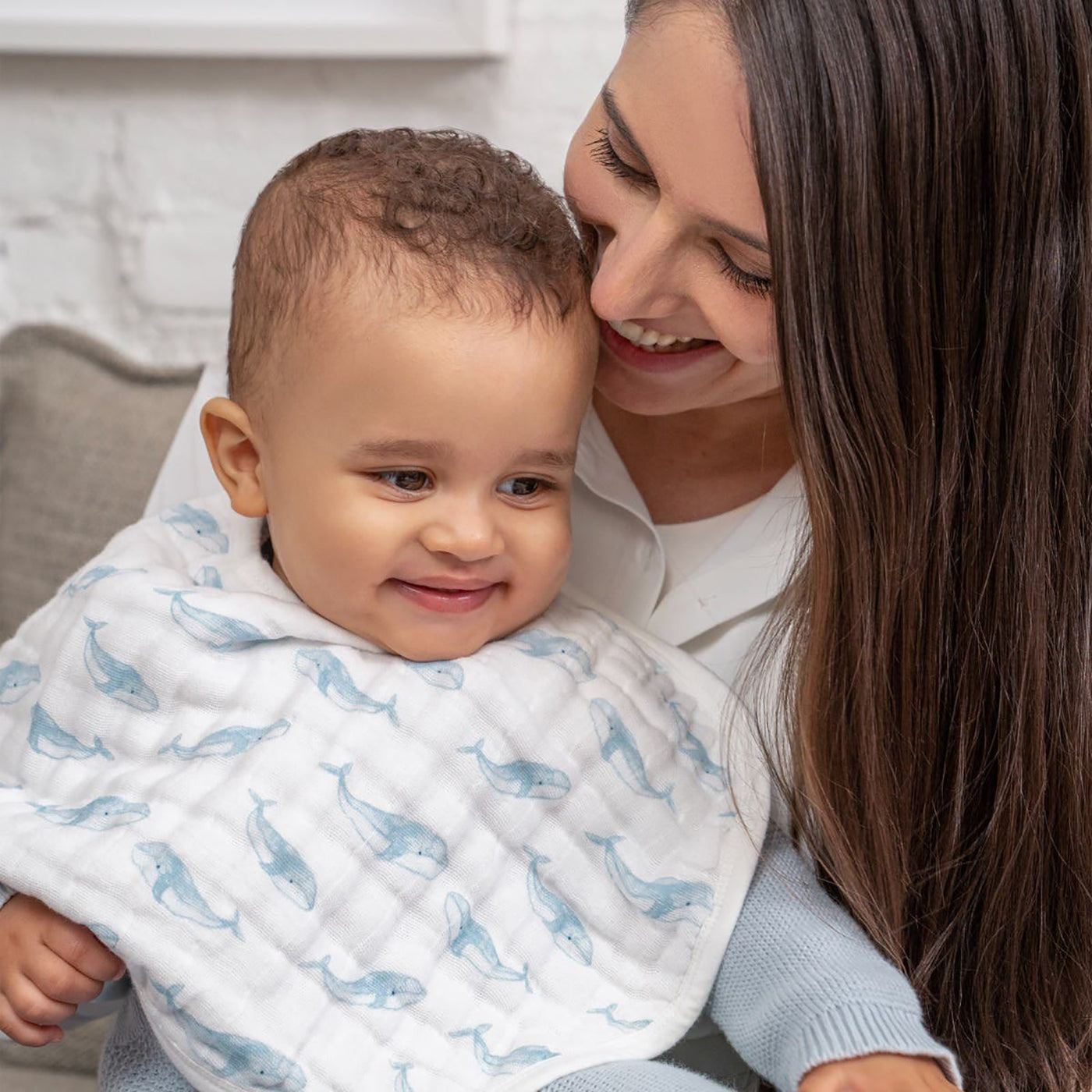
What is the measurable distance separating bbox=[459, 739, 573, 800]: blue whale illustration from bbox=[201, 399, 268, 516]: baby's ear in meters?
0.27

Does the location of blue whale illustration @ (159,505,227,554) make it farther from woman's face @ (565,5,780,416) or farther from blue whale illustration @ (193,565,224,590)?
woman's face @ (565,5,780,416)

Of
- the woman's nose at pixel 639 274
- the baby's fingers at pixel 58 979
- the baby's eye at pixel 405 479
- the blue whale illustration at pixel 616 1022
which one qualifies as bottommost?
the blue whale illustration at pixel 616 1022

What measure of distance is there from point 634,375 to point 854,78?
0.32m

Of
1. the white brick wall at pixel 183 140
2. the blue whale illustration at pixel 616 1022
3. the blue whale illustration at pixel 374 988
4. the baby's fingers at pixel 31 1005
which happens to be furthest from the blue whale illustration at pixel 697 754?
the white brick wall at pixel 183 140

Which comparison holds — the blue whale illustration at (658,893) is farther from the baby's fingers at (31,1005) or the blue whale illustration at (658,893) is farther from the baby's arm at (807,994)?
the baby's fingers at (31,1005)

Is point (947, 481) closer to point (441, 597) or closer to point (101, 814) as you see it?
point (441, 597)

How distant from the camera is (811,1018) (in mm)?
1026

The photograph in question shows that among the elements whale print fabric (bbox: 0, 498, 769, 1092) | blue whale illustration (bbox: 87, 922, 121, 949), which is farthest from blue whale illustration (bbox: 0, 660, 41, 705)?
blue whale illustration (bbox: 87, 922, 121, 949)

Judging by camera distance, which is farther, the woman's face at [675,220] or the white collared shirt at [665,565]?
the white collared shirt at [665,565]

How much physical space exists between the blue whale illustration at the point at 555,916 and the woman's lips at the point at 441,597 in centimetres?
20

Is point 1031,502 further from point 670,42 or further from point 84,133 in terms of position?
point 84,133

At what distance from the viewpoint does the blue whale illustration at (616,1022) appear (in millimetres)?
1062

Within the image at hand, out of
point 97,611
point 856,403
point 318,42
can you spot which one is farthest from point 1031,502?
point 318,42

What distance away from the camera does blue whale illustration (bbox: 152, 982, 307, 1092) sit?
0.95 m
